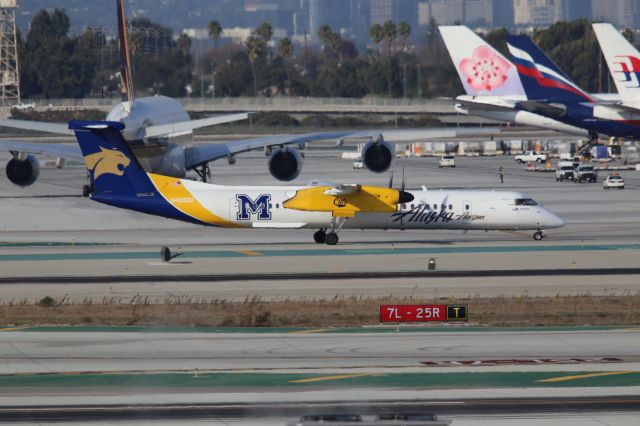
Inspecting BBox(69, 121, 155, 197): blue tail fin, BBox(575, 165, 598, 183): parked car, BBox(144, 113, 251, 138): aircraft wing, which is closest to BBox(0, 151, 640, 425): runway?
BBox(69, 121, 155, 197): blue tail fin

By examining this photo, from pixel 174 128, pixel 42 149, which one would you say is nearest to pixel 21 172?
pixel 42 149

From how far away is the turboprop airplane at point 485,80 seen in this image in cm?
10131

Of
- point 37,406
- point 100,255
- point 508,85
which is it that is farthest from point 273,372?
point 508,85

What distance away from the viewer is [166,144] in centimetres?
7169

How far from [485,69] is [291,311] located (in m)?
65.7

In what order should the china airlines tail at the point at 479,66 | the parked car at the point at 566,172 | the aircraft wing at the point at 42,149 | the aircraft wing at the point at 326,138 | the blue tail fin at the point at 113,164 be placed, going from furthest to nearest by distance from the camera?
1. the china airlines tail at the point at 479,66
2. the parked car at the point at 566,172
3. the aircraft wing at the point at 326,138
4. the aircraft wing at the point at 42,149
5. the blue tail fin at the point at 113,164

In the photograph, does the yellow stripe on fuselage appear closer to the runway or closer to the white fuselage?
the white fuselage

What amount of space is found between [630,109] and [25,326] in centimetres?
6016

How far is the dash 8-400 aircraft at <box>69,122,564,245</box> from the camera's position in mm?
57750

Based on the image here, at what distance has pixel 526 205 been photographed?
60.1 meters

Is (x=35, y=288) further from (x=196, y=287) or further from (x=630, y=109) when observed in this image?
(x=630, y=109)

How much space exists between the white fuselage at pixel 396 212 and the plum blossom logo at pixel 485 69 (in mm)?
43838

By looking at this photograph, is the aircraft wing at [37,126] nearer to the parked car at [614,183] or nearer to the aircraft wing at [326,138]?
the aircraft wing at [326,138]

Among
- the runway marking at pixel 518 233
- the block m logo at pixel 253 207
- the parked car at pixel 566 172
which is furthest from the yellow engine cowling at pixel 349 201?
the parked car at pixel 566 172
